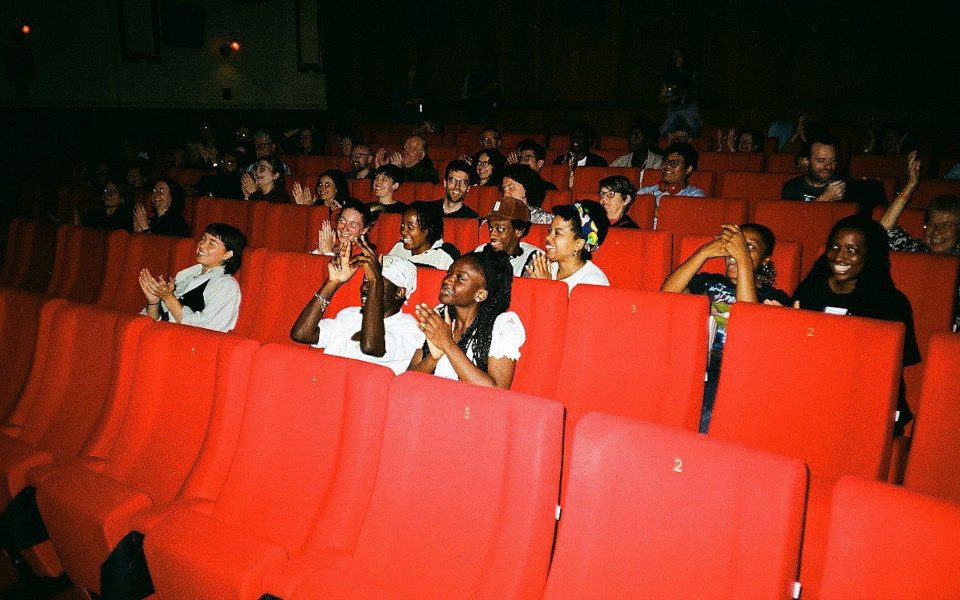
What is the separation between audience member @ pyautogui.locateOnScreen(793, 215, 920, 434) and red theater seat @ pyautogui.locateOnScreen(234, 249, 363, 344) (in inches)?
59.9

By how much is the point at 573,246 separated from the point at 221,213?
89.0 inches

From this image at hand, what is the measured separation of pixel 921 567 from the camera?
714 mm

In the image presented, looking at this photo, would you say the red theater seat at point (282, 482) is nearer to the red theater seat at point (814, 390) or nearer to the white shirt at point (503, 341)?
the white shirt at point (503, 341)

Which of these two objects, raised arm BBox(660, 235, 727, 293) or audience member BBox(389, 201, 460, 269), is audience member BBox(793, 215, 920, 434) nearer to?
raised arm BBox(660, 235, 727, 293)

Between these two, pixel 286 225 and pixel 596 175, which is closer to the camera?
pixel 286 225

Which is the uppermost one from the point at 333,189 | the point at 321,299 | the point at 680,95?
the point at 680,95

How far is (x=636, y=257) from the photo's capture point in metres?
2.27

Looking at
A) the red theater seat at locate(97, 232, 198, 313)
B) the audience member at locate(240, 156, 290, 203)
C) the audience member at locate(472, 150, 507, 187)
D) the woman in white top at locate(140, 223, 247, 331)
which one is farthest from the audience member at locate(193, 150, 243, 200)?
the woman in white top at locate(140, 223, 247, 331)

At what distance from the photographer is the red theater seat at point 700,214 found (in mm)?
2688

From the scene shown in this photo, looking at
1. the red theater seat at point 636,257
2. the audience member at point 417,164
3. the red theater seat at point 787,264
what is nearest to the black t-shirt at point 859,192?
the red theater seat at point 787,264

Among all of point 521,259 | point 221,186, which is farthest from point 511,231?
point 221,186

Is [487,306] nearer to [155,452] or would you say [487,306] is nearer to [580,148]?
[155,452]

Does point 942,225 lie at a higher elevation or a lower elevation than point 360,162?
lower

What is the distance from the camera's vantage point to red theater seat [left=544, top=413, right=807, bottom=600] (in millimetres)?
808
